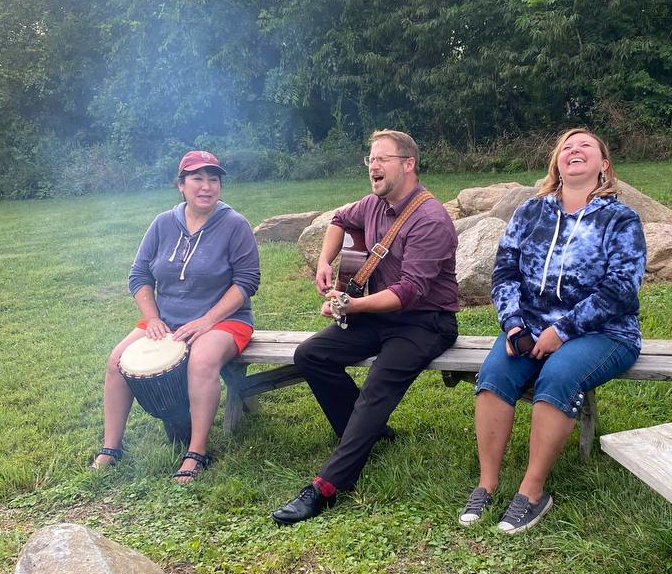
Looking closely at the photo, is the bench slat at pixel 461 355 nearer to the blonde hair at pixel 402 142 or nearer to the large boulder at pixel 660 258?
the blonde hair at pixel 402 142

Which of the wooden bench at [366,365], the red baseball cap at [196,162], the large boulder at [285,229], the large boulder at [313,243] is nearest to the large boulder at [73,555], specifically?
the wooden bench at [366,365]

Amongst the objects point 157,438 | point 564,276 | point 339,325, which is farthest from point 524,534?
point 157,438

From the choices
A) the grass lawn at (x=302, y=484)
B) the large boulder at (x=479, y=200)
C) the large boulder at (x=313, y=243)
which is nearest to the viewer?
the grass lawn at (x=302, y=484)

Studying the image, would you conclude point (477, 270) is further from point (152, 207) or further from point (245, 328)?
point (152, 207)

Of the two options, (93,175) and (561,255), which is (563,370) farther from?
(93,175)

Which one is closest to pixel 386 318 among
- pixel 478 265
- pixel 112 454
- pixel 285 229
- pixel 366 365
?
pixel 366 365

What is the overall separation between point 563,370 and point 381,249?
115 centimetres

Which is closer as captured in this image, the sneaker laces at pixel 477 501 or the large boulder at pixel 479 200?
the sneaker laces at pixel 477 501

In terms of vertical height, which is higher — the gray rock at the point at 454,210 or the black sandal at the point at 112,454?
the gray rock at the point at 454,210

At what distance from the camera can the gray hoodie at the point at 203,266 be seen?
4262 mm

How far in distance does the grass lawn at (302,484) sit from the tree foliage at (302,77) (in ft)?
50.7

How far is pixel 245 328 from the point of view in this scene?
4277 mm

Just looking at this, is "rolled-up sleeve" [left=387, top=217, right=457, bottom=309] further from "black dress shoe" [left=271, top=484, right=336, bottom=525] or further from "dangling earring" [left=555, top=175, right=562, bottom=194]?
"black dress shoe" [left=271, top=484, right=336, bottom=525]

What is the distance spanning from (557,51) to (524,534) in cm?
1890
